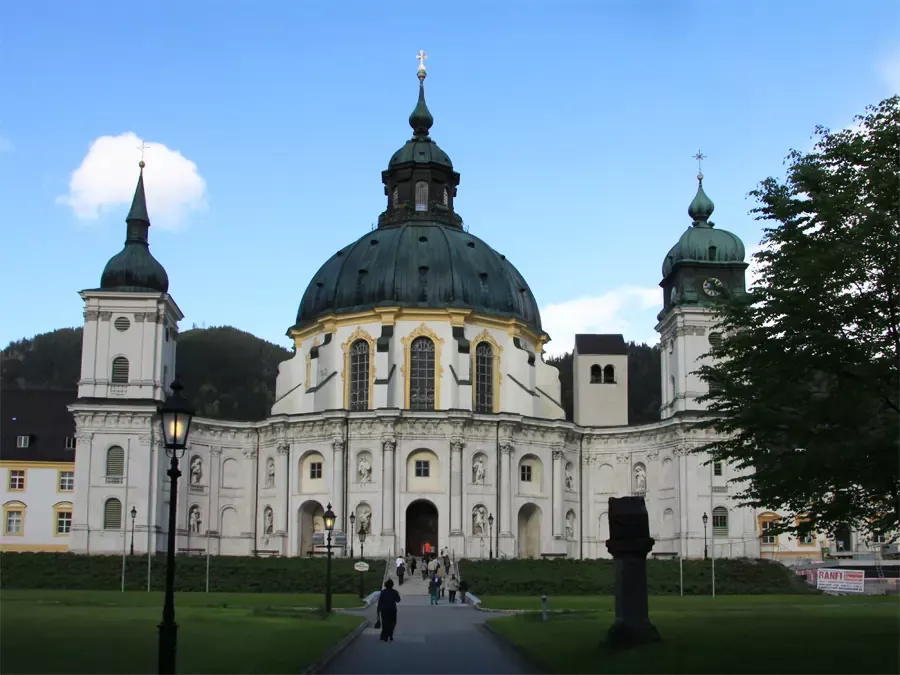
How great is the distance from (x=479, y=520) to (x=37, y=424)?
38.5m

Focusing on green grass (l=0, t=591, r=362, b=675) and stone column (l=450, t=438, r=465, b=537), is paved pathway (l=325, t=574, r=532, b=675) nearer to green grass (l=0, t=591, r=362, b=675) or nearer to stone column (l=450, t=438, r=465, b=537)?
green grass (l=0, t=591, r=362, b=675)

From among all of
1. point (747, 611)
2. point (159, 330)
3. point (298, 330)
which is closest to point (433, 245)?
point (298, 330)

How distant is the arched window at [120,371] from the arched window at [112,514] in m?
8.54

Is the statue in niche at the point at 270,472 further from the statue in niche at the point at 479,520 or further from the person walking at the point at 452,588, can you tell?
the person walking at the point at 452,588

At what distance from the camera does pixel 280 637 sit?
31.0 m

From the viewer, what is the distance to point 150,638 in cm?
2866

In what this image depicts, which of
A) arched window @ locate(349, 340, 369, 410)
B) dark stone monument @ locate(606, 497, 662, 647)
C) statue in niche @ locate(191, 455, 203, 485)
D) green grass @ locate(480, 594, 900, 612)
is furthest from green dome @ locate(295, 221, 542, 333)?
dark stone monument @ locate(606, 497, 662, 647)

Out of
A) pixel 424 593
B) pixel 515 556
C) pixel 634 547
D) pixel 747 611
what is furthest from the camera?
pixel 515 556

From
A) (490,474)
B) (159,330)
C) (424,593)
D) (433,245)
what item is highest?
(433,245)

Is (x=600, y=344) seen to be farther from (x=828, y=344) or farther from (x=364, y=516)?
(x=828, y=344)

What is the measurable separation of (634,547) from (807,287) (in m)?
7.94

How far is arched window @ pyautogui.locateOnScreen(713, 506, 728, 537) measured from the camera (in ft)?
292

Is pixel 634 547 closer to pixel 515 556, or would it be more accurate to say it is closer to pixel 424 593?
pixel 424 593

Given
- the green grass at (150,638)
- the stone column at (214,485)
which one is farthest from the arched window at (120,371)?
the green grass at (150,638)
